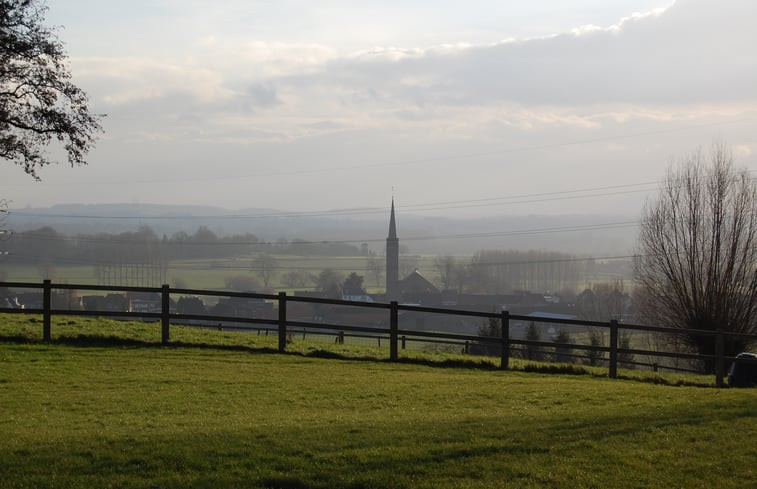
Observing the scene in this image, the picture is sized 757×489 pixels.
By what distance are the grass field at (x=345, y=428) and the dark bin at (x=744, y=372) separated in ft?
9.04

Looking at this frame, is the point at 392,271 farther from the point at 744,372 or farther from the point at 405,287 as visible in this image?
the point at 744,372

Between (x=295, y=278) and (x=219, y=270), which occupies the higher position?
(x=219, y=270)

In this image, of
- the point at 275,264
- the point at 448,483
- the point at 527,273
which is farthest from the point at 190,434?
the point at 275,264

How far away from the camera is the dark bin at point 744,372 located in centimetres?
1731

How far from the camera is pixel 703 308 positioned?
36219 millimetres

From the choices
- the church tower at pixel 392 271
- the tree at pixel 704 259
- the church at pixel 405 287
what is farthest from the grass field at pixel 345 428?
the church tower at pixel 392 271

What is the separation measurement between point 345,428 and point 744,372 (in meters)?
11.3

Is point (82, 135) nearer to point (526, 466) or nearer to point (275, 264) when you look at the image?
point (526, 466)

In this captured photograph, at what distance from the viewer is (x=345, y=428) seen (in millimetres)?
10070

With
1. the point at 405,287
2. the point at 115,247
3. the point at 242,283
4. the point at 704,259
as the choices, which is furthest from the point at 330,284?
the point at 704,259

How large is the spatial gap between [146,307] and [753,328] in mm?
33426

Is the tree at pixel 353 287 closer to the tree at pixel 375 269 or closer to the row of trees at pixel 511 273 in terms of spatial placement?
the row of trees at pixel 511 273

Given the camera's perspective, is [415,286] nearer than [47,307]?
No

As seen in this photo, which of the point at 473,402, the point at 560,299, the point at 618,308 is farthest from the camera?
the point at 560,299
